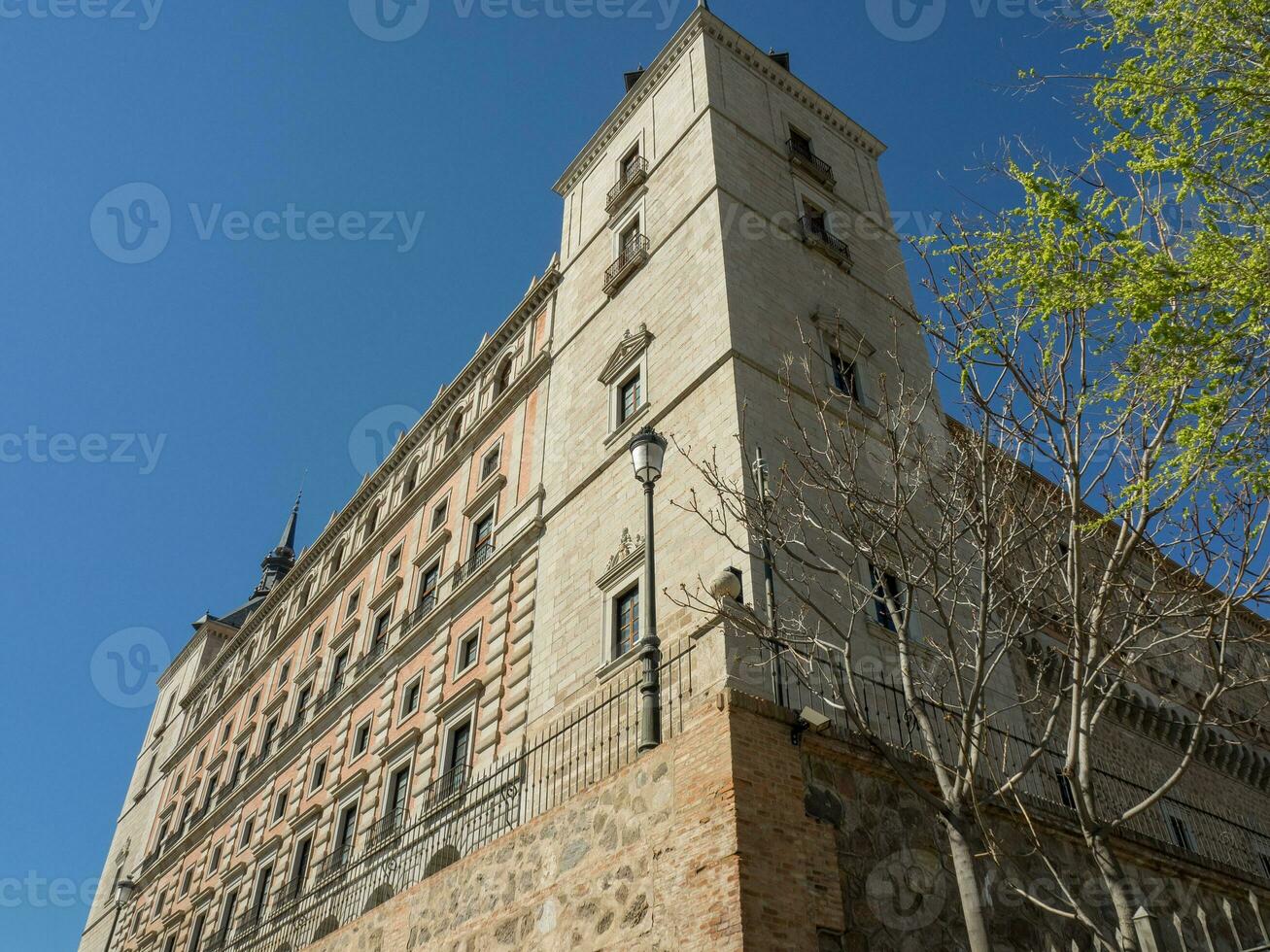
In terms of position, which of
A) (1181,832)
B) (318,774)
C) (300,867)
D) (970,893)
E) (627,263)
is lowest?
(970,893)

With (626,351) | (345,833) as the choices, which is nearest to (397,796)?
(345,833)

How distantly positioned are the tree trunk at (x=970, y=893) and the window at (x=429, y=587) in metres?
18.8

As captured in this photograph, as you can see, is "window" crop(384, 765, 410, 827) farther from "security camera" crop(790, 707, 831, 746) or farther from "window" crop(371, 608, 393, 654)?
"security camera" crop(790, 707, 831, 746)

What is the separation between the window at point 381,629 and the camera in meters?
29.3

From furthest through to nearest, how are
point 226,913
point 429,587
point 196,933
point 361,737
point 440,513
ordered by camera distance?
1. point 196,933
2. point 226,913
3. point 440,513
4. point 429,587
5. point 361,737

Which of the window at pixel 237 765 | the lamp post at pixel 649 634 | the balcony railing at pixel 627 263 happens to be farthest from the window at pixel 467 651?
the window at pixel 237 765

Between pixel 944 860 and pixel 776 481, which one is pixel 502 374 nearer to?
pixel 776 481

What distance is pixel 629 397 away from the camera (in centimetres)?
2233

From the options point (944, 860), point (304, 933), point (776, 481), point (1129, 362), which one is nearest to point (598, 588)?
point (776, 481)

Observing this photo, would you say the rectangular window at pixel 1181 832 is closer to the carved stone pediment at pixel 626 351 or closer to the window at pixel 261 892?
the carved stone pediment at pixel 626 351

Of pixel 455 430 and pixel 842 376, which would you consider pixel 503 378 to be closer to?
pixel 455 430

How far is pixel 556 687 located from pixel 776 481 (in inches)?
227

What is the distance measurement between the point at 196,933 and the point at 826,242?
28791mm

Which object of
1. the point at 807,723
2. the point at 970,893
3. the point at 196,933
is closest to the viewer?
the point at 970,893
